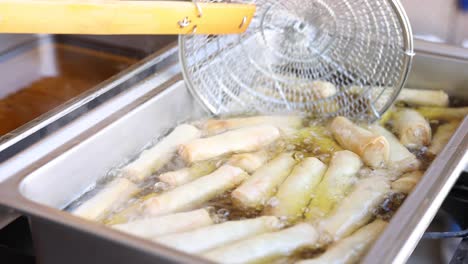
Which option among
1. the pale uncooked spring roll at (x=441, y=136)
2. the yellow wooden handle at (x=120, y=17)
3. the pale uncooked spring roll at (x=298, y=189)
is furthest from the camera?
the pale uncooked spring roll at (x=441, y=136)

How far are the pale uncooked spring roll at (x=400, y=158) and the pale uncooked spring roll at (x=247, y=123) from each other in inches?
8.6

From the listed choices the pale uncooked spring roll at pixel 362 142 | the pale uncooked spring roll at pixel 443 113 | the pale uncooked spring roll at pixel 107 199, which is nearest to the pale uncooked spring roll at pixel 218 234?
the pale uncooked spring roll at pixel 107 199

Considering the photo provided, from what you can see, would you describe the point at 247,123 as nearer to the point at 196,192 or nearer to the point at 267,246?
the point at 196,192

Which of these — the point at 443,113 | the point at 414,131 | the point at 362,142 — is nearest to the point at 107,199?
the point at 362,142

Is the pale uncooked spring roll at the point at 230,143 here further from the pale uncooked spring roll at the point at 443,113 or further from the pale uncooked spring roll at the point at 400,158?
the pale uncooked spring roll at the point at 443,113

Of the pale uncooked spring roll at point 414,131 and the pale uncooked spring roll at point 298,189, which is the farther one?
the pale uncooked spring roll at point 414,131

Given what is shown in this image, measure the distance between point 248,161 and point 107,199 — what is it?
294mm

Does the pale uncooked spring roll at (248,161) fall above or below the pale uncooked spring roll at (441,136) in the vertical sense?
above

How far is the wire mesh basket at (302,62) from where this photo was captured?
4.54 feet

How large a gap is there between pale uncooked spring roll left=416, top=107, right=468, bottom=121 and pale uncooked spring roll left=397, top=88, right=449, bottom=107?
2 centimetres

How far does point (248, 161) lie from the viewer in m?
1.20

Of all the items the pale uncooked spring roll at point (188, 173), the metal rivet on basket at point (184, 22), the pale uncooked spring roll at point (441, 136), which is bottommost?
the pale uncooked spring roll at point (441, 136)

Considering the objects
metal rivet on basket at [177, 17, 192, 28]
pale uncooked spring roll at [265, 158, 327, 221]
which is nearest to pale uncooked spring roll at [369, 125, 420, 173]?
pale uncooked spring roll at [265, 158, 327, 221]

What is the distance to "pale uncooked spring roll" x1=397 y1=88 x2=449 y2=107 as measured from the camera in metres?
1.48
